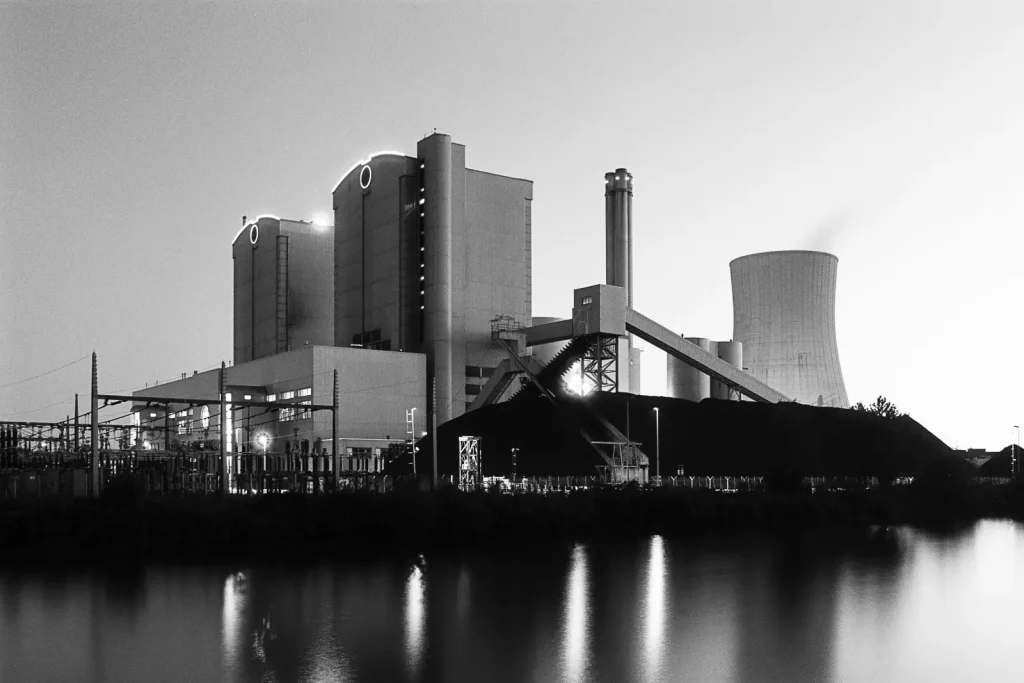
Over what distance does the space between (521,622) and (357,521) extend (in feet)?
45.6

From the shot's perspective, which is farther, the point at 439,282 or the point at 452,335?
the point at 452,335

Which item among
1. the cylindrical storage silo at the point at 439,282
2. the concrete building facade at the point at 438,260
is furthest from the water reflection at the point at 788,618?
the concrete building facade at the point at 438,260

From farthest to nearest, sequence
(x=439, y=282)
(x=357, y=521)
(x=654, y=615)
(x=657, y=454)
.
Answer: (x=439, y=282)
(x=657, y=454)
(x=357, y=521)
(x=654, y=615)

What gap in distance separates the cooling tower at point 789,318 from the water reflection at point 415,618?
38.5 meters

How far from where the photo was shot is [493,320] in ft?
226

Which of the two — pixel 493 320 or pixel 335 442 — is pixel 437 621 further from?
pixel 493 320

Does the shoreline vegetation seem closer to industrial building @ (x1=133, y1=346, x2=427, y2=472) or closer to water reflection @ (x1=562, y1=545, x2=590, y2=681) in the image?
water reflection @ (x1=562, y1=545, x2=590, y2=681)

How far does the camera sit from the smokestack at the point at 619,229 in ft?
263

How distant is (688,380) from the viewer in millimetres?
85812

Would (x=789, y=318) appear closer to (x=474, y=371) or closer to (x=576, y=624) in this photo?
(x=474, y=371)

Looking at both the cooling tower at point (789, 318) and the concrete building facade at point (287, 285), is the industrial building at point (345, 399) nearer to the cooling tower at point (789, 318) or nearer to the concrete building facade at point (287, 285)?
the concrete building facade at point (287, 285)

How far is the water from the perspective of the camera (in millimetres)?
13266

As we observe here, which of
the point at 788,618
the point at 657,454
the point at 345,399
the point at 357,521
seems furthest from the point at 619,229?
the point at 788,618

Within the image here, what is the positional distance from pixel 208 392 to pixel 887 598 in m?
62.7
